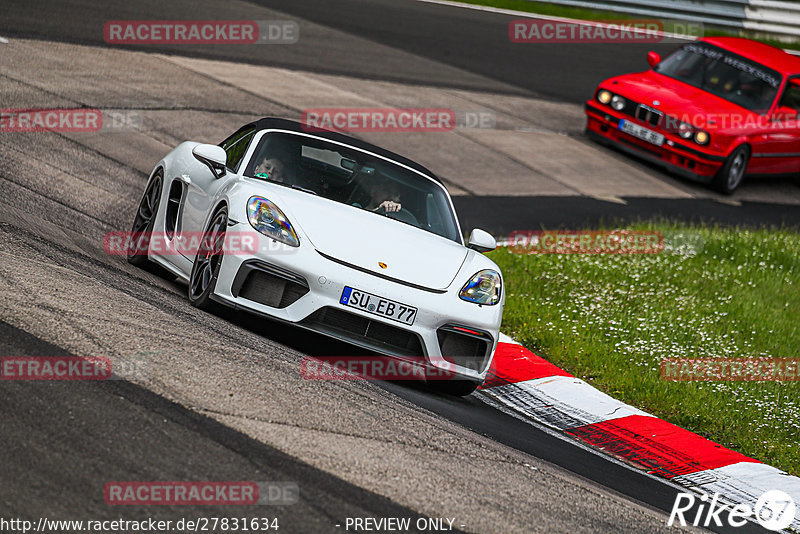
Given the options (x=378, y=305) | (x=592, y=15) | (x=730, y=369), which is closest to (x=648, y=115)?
(x=730, y=369)

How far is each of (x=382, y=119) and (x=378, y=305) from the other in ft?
28.3

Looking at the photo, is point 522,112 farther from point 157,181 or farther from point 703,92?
point 157,181

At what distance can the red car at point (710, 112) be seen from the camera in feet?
48.7

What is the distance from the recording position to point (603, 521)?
450cm

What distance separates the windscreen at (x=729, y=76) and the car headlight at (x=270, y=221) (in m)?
11.1

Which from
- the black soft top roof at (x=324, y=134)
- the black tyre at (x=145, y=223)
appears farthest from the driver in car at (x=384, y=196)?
the black tyre at (x=145, y=223)

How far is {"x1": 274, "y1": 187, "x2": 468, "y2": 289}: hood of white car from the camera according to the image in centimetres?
601

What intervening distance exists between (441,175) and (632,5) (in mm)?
12904

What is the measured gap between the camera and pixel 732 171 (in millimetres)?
15227

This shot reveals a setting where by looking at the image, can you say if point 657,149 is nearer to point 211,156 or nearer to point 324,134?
point 324,134

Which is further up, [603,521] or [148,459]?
[148,459]

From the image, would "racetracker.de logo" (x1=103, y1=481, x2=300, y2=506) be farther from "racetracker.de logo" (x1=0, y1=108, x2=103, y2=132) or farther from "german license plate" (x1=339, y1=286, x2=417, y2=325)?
"racetracker.de logo" (x1=0, y1=108, x2=103, y2=132)

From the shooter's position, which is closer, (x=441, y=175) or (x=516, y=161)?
(x=441, y=175)

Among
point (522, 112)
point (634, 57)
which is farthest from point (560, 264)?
point (634, 57)
